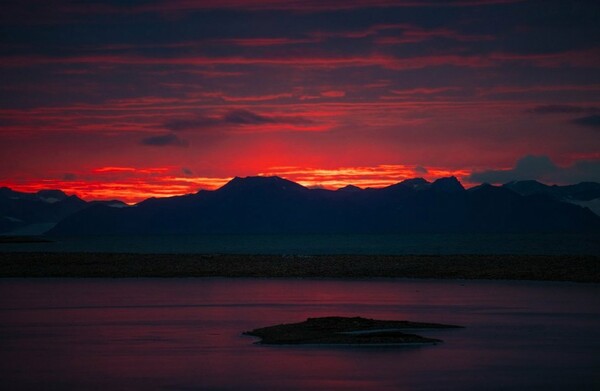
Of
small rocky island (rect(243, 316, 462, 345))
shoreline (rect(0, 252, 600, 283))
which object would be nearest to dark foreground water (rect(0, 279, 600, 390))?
small rocky island (rect(243, 316, 462, 345))

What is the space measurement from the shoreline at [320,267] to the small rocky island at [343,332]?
2975 centimetres

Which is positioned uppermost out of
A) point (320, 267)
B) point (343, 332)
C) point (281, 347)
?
point (320, 267)

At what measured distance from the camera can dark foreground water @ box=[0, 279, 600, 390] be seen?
23500 millimetres

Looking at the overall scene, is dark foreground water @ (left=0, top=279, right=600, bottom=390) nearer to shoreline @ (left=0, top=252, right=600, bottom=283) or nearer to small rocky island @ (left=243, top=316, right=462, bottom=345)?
small rocky island @ (left=243, top=316, right=462, bottom=345)

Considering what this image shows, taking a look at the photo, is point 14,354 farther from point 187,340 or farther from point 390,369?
point 390,369

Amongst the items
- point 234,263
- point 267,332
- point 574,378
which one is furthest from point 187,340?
point 234,263

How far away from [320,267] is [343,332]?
135ft

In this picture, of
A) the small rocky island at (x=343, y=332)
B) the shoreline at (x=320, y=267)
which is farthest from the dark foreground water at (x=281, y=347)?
the shoreline at (x=320, y=267)

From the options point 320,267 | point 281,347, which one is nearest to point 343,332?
point 281,347

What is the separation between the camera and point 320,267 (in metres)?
72.1

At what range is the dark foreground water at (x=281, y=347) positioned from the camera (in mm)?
23500

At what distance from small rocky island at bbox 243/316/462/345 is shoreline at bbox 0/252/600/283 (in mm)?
29747

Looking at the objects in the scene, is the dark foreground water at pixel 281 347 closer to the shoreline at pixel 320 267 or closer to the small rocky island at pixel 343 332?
the small rocky island at pixel 343 332

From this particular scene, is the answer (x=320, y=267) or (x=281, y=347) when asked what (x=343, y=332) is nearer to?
(x=281, y=347)
